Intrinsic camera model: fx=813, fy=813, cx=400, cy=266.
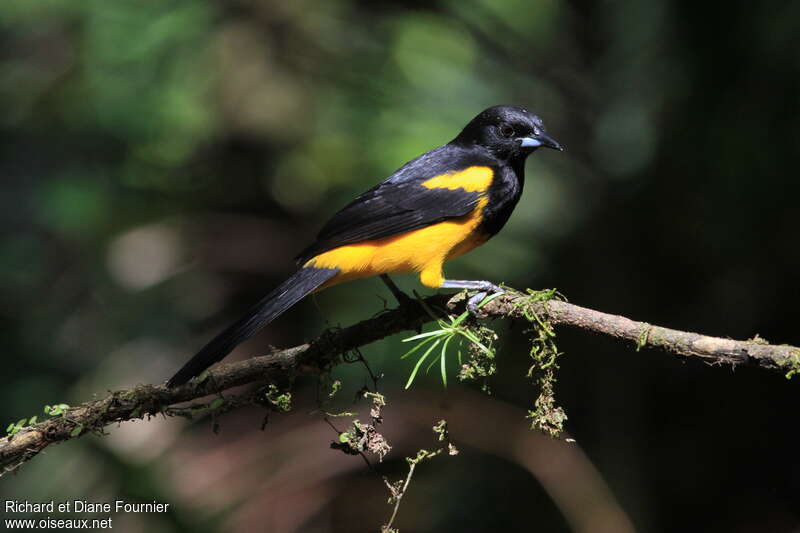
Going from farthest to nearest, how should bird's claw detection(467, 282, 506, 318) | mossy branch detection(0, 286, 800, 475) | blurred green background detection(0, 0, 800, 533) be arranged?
blurred green background detection(0, 0, 800, 533)
bird's claw detection(467, 282, 506, 318)
mossy branch detection(0, 286, 800, 475)

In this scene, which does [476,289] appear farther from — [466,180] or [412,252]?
[466,180]

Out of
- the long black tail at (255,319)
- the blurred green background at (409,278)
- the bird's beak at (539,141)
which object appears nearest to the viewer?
the long black tail at (255,319)

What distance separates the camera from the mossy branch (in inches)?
104

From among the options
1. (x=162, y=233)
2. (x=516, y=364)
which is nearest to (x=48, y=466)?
(x=162, y=233)

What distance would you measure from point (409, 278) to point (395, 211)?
1353 mm

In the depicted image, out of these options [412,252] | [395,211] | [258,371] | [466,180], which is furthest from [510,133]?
[258,371]

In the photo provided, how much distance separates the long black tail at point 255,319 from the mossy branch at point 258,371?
49 mm

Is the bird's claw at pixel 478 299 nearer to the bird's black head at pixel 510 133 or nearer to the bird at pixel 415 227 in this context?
the bird at pixel 415 227

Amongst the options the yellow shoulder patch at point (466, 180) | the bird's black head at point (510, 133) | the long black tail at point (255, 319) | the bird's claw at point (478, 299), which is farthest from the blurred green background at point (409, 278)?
the bird's claw at point (478, 299)

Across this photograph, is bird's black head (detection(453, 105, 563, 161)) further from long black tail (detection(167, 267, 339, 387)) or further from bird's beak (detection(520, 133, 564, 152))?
long black tail (detection(167, 267, 339, 387))

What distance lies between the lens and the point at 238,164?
6637 mm

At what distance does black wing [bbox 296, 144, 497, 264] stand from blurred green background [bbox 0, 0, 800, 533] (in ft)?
3.92

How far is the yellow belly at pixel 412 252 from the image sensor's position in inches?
147

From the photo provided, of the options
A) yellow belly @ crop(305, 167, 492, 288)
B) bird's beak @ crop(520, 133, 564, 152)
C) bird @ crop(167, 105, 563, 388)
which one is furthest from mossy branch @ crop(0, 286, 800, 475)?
bird's beak @ crop(520, 133, 564, 152)
